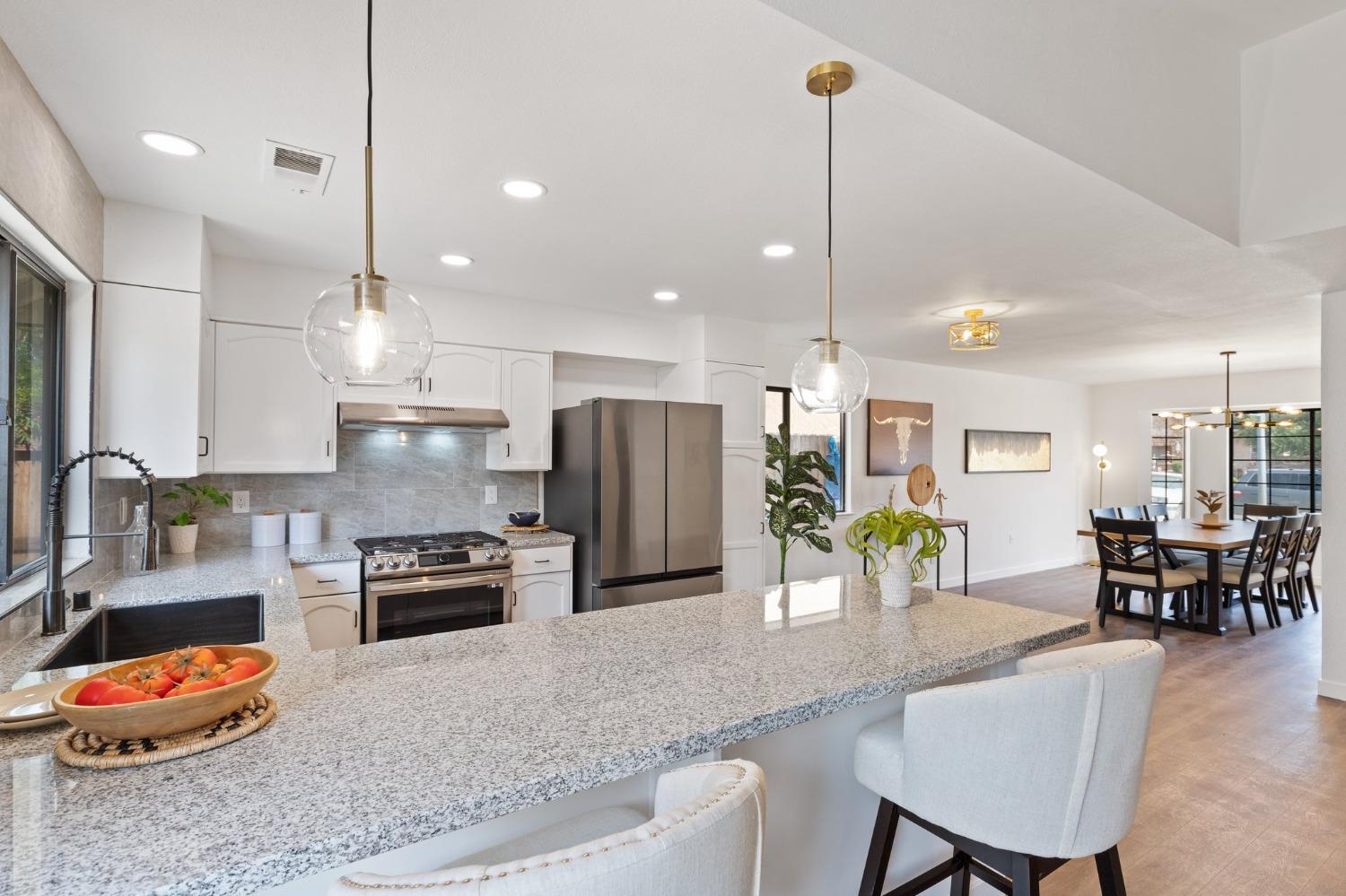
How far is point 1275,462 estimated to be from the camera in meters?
7.33

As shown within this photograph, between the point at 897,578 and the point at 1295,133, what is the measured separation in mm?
2228

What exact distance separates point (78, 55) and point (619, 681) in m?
2.00

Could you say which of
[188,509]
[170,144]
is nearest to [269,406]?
[188,509]

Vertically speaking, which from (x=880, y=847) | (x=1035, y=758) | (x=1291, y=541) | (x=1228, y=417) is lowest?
(x=880, y=847)

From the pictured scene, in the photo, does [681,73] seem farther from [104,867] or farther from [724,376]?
[724,376]

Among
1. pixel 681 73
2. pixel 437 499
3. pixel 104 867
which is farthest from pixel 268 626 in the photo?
pixel 437 499

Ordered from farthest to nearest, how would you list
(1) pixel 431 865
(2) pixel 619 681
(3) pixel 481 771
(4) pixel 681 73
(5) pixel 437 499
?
(5) pixel 437 499 → (4) pixel 681 73 → (2) pixel 619 681 → (1) pixel 431 865 → (3) pixel 481 771

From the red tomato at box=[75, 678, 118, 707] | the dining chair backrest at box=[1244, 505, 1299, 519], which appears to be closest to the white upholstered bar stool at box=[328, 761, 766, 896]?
the red tomato at box=[75, 678, 118, 707]

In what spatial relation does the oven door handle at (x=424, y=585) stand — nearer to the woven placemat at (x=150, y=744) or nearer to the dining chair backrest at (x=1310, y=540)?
the woven placemat at (x=150, y=744)

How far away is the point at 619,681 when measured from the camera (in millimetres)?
1409

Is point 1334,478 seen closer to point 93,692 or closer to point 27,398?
point 93,692

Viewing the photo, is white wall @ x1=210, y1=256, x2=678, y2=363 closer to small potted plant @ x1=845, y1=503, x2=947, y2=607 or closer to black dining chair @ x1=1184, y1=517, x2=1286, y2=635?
small potted plant @ x1=845, y1=503, x2=947, y2=607

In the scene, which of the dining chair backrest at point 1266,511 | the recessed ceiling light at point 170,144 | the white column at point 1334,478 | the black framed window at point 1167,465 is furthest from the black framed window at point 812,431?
the black framed window at point 1167,465

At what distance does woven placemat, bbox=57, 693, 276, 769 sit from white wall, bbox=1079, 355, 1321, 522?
29.8 ft
